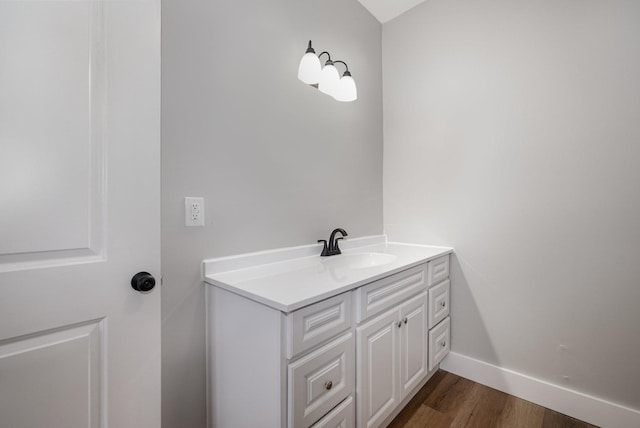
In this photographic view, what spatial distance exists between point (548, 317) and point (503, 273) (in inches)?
12.4

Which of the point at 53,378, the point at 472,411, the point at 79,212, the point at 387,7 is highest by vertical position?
the point at 387,7

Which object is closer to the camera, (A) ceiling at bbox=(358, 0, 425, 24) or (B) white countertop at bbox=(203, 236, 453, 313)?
(B) white countertop at bbox=(203, 236, 453, 313)

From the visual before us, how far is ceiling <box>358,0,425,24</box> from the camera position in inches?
81.8

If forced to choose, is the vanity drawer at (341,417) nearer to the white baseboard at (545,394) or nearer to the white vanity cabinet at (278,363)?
the white vanity cabinet at (278,363)

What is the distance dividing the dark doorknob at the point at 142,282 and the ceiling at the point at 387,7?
2.30 m

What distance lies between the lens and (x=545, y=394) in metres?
1.60

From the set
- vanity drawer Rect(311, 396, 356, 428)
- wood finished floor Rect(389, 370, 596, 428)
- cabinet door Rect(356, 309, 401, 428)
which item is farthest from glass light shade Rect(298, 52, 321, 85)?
wood finished floor Rect(389, 370, 596, 428)

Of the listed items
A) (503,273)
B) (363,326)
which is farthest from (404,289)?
(503,273)

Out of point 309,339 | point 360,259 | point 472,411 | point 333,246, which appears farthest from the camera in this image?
point 360,259

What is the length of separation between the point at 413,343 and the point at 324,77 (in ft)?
5.06

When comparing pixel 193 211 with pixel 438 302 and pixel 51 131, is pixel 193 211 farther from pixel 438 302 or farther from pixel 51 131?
pixel 438 302

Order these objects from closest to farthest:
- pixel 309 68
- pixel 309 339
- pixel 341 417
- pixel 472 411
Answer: pixel 309 339 → pixel 341 417 → pixel 309 68 → pixel 472 411

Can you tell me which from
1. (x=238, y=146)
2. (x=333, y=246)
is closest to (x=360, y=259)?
(x=333, y=246)

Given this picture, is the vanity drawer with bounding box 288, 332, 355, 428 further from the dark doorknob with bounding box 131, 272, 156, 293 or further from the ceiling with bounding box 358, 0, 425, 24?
the ceiling with bounding box 358, 0, 425, 24
